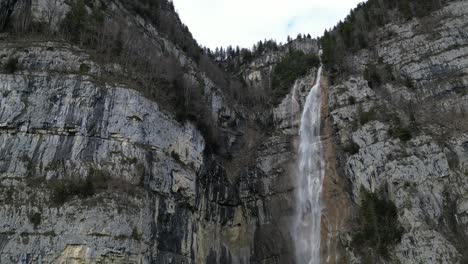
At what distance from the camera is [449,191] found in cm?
3161

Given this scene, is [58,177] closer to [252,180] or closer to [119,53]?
[119,53]

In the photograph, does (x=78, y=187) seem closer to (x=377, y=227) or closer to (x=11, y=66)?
(x=11, y=66)

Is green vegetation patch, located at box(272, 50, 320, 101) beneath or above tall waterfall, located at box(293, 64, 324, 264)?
above

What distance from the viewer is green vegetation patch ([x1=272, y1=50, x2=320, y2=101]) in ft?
167

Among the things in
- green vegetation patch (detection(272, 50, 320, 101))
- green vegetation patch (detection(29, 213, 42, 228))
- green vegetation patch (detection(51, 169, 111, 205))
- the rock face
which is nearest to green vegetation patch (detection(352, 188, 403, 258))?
the rock face

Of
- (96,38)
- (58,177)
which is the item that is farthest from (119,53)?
(58,177)

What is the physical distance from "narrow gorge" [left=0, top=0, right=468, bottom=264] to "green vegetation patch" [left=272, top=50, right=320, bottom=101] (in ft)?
1.72

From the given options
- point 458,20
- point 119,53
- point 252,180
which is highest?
point 458,20

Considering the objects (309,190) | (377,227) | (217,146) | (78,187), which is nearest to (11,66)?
(78,187)

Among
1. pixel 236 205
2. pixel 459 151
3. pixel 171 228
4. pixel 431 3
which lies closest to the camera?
pixel 171 228

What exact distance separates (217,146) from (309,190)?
10.0m

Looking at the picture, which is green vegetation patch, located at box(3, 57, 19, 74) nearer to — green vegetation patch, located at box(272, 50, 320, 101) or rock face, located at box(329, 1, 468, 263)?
rock face, located at box(329, 1, 468, 263)

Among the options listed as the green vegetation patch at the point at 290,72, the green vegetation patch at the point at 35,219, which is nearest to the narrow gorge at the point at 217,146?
the green vegetation patch at the point at 35,219

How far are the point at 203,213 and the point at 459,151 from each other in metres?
21.3
